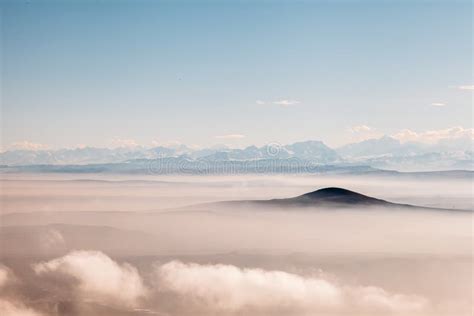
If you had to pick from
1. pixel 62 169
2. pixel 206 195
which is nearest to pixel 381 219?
pixel 206 195

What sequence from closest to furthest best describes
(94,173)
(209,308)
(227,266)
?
(209,308) < (227,266) < (94,173)

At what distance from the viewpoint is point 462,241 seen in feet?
30.0

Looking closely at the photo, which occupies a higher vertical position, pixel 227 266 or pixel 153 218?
pixel 153 218

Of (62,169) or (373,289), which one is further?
(62,169)

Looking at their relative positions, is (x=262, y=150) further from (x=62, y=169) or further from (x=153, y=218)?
(x=62, y=169)

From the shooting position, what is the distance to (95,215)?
10.0 metres

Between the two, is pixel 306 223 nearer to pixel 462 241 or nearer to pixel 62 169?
pixel 462 241

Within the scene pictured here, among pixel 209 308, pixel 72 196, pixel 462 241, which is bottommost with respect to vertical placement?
pixel 209 308

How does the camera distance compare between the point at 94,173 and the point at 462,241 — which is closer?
the point at 462,241

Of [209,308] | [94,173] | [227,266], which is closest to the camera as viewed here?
[209,308]

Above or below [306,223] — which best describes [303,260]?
below

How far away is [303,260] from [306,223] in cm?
85

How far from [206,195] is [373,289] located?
3880 millimetres

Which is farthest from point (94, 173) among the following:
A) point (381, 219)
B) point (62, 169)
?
point (381, 219)
